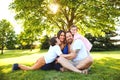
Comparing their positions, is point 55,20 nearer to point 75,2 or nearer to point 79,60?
point 75,2

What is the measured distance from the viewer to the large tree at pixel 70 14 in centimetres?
2261

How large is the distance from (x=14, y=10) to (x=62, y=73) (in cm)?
1495

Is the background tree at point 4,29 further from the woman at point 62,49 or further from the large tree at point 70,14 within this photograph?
the woman at point 62,49

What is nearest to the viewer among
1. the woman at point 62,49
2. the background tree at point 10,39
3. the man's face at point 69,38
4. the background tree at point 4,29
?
the man's face at point 69,38

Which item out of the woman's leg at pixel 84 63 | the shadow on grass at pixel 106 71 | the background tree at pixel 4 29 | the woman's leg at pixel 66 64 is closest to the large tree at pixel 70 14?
the shadow on grass at pixel 106 71

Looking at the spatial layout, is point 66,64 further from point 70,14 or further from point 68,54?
point 70,14

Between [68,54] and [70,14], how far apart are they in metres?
14.9

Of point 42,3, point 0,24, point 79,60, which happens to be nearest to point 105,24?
point 42,3

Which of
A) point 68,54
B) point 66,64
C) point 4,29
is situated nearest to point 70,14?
point 68,54

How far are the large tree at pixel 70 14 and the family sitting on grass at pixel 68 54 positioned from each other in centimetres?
938

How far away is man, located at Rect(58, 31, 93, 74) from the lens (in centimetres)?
1228

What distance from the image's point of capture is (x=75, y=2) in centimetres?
2189

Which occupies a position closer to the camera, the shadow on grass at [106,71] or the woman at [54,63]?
the shadow on grass at [106,71]

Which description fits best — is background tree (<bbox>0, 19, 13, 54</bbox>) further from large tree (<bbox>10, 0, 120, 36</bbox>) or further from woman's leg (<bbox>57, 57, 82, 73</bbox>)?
woman's leg (<bbox>57, 57, 82, 73</bbox>)
